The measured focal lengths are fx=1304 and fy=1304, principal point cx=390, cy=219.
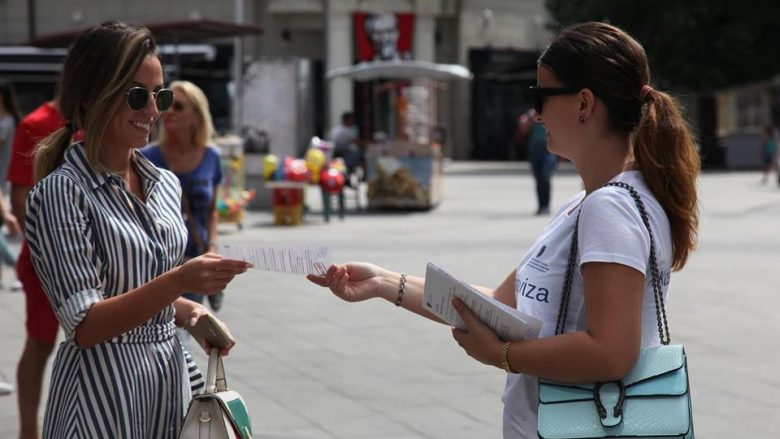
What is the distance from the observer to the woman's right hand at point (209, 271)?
276 cm

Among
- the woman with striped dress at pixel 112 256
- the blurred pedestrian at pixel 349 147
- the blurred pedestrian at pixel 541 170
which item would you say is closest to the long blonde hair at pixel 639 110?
the woman with striped dress at pixel 112 256

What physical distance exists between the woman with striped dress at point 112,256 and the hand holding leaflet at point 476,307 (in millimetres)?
419

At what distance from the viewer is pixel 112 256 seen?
9.63 ft

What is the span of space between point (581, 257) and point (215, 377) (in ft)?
3.13

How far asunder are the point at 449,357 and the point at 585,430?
544 centimetres

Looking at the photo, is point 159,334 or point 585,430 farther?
point 159,334

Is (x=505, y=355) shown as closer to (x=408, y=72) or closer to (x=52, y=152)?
(x=52, y=152)

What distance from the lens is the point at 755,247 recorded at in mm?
14539

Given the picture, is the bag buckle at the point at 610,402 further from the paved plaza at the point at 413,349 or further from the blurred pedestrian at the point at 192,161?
the blurred pedestrian at the point at 192,161

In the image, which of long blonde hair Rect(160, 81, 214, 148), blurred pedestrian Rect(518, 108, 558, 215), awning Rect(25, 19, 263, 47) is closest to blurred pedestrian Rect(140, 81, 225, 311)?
long blonde hair Rect(160, 81, 214, 148)

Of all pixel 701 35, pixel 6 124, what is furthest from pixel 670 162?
pixel 701 35

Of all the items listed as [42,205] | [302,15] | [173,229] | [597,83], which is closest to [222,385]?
[173,229]

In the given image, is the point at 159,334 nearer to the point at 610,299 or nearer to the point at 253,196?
the point at 610,299

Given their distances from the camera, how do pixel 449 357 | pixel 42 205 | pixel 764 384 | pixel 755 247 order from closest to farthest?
pixel 42 205
pixel 764 384
pixel 449 357
pixel 755 247
